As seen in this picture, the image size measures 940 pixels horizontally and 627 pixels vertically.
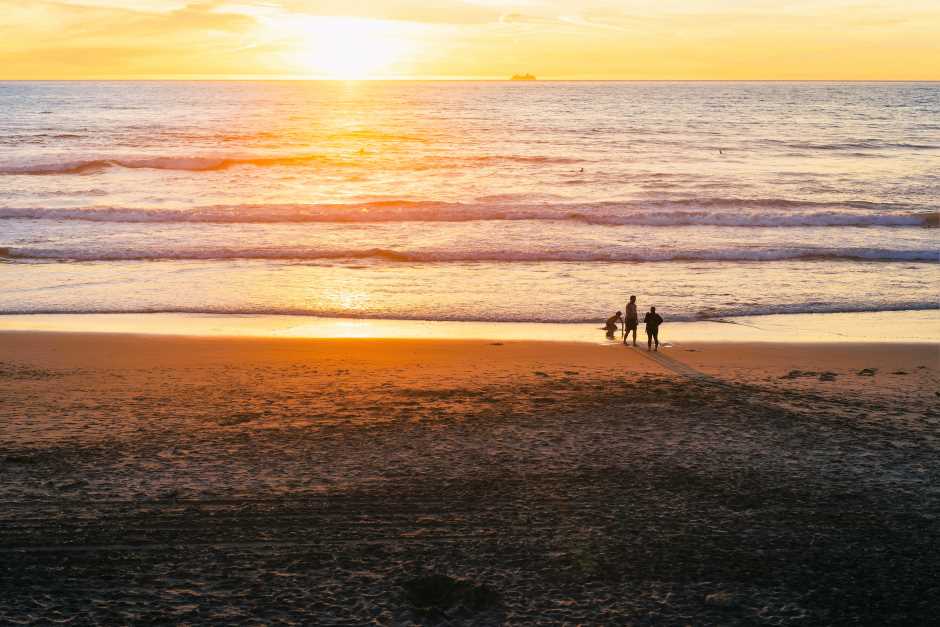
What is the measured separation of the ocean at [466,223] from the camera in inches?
874

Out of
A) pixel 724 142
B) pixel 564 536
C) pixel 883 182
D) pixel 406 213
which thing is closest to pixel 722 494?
Answer: pixel 564 536

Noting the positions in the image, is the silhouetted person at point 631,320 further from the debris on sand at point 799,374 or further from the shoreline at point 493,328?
the debris on sand at point 799,374

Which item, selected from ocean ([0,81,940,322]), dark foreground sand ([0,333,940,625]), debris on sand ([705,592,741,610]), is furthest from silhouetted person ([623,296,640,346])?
debris on sand ([705,592,741,610])

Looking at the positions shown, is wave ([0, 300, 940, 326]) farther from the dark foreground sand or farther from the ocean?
the dark foreground sand

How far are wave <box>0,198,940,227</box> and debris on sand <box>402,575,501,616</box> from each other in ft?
88.0

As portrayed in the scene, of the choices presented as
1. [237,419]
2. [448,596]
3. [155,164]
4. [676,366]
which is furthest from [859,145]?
[448,596]

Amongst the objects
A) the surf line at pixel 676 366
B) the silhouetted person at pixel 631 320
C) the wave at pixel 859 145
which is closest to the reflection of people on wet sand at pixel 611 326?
the silhouetted person at pixel 631 320

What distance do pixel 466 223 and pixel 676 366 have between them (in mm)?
18851

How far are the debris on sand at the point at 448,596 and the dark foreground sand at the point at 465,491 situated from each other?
2cm

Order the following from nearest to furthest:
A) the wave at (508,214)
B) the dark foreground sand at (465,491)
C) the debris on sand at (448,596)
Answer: the debris on sand at (448,596) → the dark foreground sand at (465,491) → the wave at (508,214)

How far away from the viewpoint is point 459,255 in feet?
90.4

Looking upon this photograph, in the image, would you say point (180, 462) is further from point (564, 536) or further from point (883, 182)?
point (883, 182)

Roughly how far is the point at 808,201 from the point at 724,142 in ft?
94.9

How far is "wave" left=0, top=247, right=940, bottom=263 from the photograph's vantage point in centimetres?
2708
